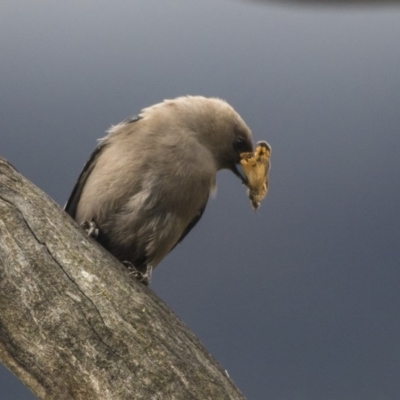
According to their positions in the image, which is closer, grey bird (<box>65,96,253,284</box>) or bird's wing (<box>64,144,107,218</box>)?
grey bird (<box>65,96,253,284</box>)

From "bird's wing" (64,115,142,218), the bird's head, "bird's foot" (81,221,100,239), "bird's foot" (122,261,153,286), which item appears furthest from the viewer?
"bird's wing" (64,115,142,218)

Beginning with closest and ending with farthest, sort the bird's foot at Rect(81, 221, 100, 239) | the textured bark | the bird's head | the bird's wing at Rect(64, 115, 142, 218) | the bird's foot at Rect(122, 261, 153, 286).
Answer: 1. the textured bark
2. the bird's foot at Rect(122, 261, 153, 286)
3. the bird's foot at Rect(81, 221, 100, 239)
4. the bird's head
5. the bird's wing at Rect(64, 115, 142, 218)

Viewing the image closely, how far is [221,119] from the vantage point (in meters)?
3.59

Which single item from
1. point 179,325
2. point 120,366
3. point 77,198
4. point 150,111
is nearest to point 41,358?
point 120,366

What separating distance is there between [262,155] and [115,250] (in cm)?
88

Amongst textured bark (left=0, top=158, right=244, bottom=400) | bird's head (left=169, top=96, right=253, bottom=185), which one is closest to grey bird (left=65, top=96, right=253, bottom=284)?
bird's head (left=169, top=96, right=253, bottom=185)

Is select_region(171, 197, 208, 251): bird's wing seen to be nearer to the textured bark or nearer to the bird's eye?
the bird's eye

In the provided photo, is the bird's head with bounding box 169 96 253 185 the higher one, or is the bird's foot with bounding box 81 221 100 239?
the bird's head with bounding box 169 96 253 185

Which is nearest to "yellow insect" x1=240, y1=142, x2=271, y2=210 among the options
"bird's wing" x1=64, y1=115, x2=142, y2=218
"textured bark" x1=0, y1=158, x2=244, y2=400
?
"bird's wing" x1=64, y1=115, x2=142, y2=218

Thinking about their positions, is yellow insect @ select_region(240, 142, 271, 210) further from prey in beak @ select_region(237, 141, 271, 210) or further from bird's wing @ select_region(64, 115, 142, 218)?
bird's wing @ select_region(64, 115, 142, 218)

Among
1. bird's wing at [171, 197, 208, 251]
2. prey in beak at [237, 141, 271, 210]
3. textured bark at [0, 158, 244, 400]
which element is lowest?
textured bark at [0, 158, 244, 400]

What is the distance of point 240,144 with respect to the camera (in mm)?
3625

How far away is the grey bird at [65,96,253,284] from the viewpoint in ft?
11.2

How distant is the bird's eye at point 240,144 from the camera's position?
3.62m
